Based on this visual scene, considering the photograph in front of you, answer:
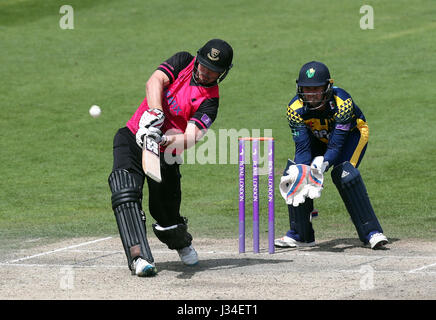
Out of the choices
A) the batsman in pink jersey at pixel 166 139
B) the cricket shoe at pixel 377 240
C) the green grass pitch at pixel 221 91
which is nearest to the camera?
the batsman in pink jersey at pixel 166 139

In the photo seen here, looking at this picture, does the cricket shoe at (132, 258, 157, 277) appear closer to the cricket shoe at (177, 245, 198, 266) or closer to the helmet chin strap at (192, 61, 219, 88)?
the cricket shoe at (177, 245, 198, 266)

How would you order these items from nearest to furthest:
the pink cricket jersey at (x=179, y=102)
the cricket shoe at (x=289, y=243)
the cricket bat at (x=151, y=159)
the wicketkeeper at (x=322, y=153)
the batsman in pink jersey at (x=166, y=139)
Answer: the cricket bat at (x=151, y=159), the batsman in pink jersey at (x=166, y=139), the pink cricket jersey at (x=179, y=102), the wicketkeeper at (x=322, y=153), the cricket shoe at (x=289, y=243)

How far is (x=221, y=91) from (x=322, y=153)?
9.73 meters

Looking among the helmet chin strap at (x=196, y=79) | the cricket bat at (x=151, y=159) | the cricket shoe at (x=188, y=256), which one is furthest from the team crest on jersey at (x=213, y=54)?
the cricket shoe at (x=188, y=256)

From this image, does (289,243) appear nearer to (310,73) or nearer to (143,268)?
(310,73)

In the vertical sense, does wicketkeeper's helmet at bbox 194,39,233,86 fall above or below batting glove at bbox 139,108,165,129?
above

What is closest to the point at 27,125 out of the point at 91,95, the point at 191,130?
the point at 91,95

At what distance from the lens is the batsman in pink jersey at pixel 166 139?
6.70 metres

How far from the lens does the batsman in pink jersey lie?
22.0ft

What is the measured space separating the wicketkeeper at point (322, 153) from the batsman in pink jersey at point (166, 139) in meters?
1.13

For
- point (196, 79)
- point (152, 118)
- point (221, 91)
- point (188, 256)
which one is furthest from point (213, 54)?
point (221, 91)

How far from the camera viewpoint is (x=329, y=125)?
8.27 metres

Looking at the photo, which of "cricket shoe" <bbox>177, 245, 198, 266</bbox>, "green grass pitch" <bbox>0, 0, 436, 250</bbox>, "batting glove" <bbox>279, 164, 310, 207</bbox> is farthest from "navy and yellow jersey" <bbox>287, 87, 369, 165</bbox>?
"cricket shoe" <bbox>177, 245, 198, 266</bbox>

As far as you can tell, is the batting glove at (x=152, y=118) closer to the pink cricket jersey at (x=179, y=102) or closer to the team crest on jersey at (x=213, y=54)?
the pink cricket jersey at (x=179, y=102)
